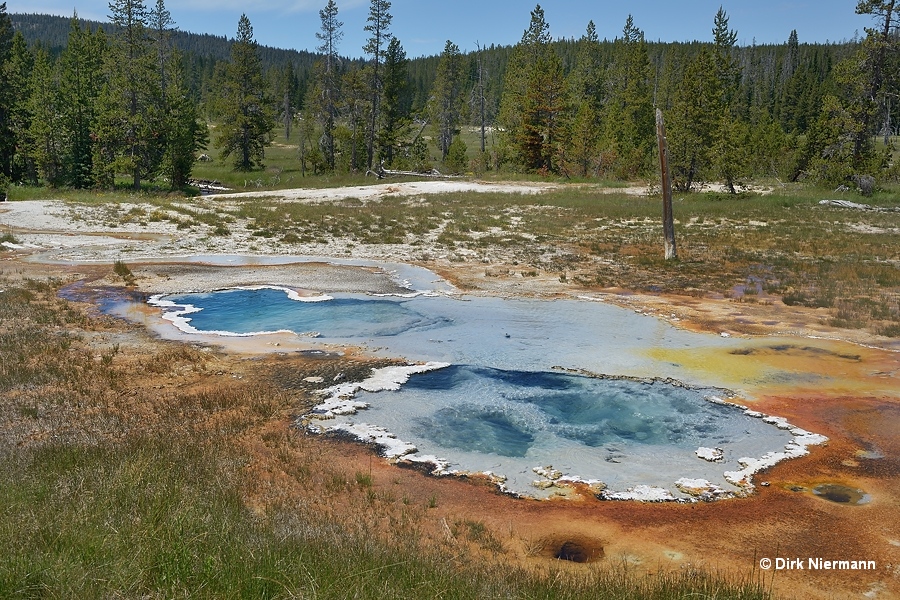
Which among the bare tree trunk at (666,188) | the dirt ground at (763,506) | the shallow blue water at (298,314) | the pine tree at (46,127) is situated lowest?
the dirt ground at (763,506)

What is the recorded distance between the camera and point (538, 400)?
10.8m

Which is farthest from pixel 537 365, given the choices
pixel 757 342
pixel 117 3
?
pixel 117 3

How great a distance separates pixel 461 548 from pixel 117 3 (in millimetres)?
53666

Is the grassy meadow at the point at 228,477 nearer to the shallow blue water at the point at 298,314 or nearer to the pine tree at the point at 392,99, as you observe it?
the shallow blue water at the point at 298,314

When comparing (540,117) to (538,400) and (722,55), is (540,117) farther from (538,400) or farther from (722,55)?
(538,400)

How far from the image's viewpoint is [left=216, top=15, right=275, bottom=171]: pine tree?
206 feet

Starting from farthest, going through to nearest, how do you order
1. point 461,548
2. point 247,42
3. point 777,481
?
point 247,42 → point 777,481 → point 461,548

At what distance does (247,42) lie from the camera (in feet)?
208

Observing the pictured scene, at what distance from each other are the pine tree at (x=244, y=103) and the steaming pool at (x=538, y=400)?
170 ft

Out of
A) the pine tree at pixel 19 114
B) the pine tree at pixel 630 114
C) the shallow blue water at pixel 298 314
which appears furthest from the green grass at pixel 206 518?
the pine tree at pixel 630 114

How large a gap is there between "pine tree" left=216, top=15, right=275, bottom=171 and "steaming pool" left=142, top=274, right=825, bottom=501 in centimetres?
5170

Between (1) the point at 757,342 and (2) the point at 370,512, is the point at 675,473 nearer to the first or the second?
(2) the point at 370,512

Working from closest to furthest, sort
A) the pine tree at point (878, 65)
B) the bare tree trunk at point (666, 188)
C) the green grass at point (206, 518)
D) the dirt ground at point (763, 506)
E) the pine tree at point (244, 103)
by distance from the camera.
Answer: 1. the green grass at point (206, 518)
2. the dirt ground at point (763, 506)
3. the bare tree trunk at point (666, 188)
4. the pine tree at point (878, 65)
5. the pine tree at point (244, 103)

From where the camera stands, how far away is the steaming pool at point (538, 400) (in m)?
8.38
